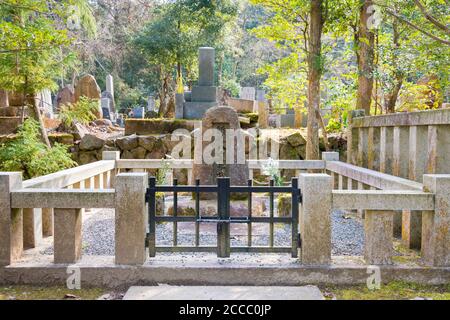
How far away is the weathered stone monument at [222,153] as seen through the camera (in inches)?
271

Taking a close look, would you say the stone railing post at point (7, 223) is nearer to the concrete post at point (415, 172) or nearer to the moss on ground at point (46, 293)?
the moss on ground at point (46, 293)

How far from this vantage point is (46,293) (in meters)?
3.43

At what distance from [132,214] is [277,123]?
1445 centimetres

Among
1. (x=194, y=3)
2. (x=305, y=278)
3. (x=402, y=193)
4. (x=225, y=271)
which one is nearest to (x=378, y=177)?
(x=402, y=193)

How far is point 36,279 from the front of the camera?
3.57 meters

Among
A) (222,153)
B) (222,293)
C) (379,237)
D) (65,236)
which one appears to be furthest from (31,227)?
(379,237)

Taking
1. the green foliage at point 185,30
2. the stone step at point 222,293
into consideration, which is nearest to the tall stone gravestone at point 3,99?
the green foliage at point 185,30

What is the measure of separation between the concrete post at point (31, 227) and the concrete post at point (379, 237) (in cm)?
354

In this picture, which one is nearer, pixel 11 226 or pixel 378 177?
pixel 11 226

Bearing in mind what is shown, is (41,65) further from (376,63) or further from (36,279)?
(376,63)

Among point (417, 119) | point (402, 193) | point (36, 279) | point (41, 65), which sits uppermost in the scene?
point (41, 65)

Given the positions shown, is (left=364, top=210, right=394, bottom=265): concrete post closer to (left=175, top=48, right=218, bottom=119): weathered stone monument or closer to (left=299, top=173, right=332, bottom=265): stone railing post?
(left=299, top=173, right=332, bottom=265): stone railing post

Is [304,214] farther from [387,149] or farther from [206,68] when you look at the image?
[206,68]

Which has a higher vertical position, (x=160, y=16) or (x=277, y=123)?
(x=160, y=16)
